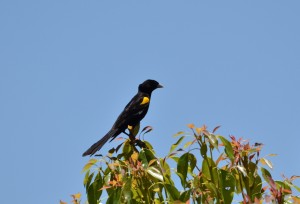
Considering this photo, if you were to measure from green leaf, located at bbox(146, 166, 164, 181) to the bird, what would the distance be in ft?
10.7

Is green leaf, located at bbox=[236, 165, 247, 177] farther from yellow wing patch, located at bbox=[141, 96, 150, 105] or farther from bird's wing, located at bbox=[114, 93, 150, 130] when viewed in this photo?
yellow wing patch, located at bbox=[141, 96, 150, 105]

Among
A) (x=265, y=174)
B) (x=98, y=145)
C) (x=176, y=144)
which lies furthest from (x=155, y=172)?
(x=98, y=145)

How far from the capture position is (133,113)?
28.2 feet

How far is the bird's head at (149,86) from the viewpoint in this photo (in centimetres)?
1008

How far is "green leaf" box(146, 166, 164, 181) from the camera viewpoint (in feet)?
11.3

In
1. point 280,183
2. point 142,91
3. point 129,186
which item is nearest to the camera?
point 129,186

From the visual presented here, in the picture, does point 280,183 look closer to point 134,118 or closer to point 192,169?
point 192,169

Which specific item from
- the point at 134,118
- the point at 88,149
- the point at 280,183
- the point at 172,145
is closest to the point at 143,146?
the point at 172,145

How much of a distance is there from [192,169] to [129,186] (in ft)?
2.01

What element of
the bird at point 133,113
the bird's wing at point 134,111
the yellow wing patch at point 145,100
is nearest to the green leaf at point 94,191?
the bird at point 133,113

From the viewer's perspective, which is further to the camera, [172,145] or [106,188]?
[172,145]

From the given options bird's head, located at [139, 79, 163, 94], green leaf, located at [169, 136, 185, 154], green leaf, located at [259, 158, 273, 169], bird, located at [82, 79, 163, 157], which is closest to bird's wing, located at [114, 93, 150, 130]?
bird, located at [82, 79, 163, 157]

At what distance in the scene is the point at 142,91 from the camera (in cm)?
1006

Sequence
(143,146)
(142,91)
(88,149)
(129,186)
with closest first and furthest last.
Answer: (129,186) → (143,146) → (88,149) → (142,91)
